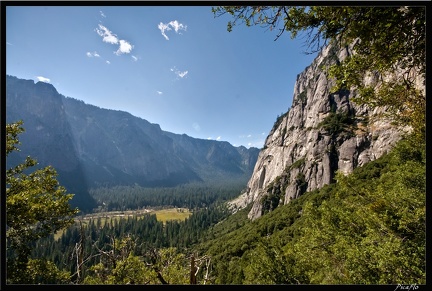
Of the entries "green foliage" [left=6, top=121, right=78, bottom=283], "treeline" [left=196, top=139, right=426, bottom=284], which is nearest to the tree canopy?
"treeline" [left=196, top=139, right=426, bottom=284]

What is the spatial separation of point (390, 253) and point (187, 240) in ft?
335

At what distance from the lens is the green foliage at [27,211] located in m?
6.54

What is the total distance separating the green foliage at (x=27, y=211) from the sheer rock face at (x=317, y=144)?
58.8m

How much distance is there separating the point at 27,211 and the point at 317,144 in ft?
333

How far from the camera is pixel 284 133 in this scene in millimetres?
139250

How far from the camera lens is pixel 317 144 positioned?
316ft

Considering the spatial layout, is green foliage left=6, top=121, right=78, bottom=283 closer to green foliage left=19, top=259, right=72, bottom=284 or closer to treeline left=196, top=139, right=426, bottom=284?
green foliage left=19, top=259, right=72, bottom=284

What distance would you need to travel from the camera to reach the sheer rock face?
7681 cm

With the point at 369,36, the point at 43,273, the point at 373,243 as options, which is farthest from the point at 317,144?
the point at 43,273

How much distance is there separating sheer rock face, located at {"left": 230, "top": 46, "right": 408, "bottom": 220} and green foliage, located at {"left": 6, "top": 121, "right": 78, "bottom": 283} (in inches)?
2315

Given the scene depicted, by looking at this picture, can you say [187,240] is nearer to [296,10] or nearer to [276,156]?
[276,156]

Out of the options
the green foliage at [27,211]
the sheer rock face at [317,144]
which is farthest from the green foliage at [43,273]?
the sheer rock face at [317,144]

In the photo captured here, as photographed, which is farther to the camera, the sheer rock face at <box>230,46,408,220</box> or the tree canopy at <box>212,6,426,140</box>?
the sheer rock face at <box>230,46,408,220</box>

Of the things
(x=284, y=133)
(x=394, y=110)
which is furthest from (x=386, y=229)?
(x=284, y=133)
